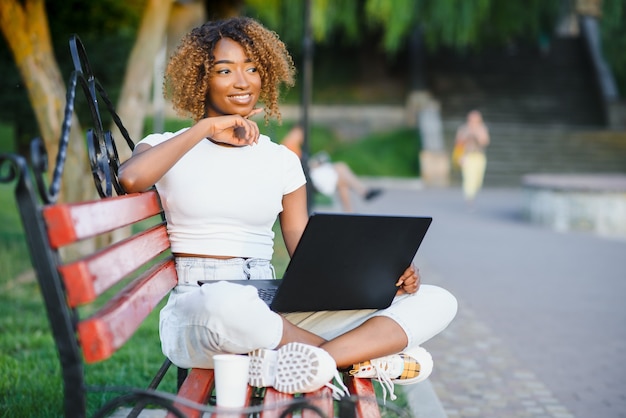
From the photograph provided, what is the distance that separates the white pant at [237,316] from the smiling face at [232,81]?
0.61 m

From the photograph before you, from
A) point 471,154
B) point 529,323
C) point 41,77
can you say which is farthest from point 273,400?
point 471,154

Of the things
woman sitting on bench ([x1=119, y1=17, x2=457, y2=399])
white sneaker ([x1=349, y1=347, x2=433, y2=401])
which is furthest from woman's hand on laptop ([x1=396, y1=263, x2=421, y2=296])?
white sneaker ([x1=349, y1=347, x2=433, y2=401])

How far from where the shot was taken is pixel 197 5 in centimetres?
1725

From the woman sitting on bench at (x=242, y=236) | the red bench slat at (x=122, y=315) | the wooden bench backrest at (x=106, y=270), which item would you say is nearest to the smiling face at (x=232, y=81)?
the woman sitting on bench at (x=242, y=236)

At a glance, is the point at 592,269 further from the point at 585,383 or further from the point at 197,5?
the point at 197,5

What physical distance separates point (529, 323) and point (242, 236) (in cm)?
433

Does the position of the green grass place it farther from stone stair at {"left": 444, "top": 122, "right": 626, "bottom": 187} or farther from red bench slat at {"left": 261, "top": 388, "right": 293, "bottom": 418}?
stone stair at {"left": 444, "top": 122, "right": 626, "bottom": 187}

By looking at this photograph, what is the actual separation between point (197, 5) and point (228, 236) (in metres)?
14.6

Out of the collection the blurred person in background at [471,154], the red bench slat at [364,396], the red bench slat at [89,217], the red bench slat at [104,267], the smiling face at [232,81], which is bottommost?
the blurred person in background at [471,154]

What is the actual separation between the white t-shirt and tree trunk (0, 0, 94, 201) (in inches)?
217

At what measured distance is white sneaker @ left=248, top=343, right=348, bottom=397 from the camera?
2.67 m

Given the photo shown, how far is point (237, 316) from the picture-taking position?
2.65 m

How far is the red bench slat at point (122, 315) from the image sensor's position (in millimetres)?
2242

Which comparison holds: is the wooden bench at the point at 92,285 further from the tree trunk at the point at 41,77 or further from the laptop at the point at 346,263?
the tree trunk at the point at 41,77
